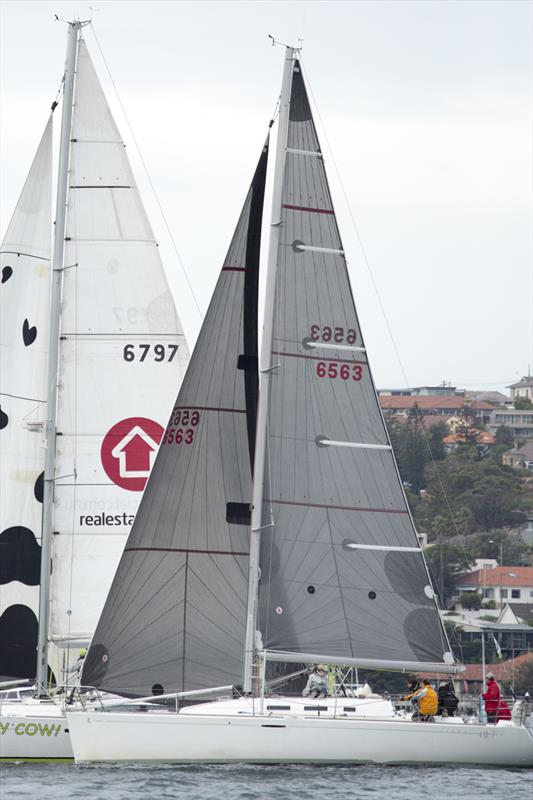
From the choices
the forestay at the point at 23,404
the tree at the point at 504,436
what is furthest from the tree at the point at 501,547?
the forestay at the point at 23,404

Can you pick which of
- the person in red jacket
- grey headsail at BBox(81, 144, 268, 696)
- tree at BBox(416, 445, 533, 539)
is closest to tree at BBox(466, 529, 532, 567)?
tree at BBox(416, 445, 533, 539)

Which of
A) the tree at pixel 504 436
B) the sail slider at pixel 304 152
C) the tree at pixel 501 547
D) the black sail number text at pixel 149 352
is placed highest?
the tree at pixel 504 436

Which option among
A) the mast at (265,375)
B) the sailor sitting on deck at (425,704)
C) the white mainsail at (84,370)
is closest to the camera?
the sailor sitting on deck at (425,704)

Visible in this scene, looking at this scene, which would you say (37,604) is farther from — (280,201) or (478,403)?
(478,403)

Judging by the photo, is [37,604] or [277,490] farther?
[37,604]

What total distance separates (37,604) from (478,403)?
446 ft

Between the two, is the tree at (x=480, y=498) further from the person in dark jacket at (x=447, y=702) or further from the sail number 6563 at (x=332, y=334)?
the person in dark jacket at (x=447, y=702)

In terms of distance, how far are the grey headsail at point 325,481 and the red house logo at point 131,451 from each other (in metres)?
3.90

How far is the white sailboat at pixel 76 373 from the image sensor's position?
2602 cm

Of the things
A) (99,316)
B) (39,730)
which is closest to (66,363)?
(99,316)

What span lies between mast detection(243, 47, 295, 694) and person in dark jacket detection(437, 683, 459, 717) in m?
Answer: 2.29

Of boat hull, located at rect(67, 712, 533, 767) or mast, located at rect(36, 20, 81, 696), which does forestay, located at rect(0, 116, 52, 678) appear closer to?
mast, located at rect(36, 20, 81, 696)

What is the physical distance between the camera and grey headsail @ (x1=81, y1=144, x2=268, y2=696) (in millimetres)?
22953

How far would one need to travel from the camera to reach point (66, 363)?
26.6 m
